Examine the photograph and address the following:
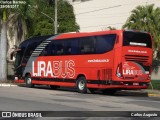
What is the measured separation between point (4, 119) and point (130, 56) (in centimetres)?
1387

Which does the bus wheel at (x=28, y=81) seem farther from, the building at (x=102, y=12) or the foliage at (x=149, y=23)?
the building at (x=102, y=12)

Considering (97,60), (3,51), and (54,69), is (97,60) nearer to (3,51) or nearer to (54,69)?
(54,69)

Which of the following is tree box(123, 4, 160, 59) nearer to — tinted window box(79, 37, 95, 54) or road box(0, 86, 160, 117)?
road box(0, 86, 160, 117)

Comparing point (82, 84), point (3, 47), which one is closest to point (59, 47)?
point (82, 84)

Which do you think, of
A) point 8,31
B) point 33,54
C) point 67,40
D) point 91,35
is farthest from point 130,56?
point 8,31

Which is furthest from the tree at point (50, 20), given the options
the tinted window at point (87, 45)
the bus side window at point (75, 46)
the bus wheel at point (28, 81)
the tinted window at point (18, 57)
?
the tinted window at point (87, 45)

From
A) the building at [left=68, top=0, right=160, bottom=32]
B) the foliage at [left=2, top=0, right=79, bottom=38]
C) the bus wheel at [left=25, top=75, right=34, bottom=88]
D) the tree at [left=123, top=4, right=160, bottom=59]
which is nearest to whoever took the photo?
the bus wheel at [left=25, top=75, right=34, bottom=88]

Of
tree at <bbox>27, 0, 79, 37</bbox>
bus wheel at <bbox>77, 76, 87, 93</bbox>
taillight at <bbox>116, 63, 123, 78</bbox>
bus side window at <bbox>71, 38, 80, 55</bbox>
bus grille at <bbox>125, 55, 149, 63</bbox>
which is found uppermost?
tree at <bbox>27, 0, 79, 37</bbox>

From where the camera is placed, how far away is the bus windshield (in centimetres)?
2438

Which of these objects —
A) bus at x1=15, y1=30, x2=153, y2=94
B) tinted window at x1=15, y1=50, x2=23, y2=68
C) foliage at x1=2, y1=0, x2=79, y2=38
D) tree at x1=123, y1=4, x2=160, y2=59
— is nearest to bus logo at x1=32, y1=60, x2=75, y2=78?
bus at x1=15, y1=30, x2=153, y2=94

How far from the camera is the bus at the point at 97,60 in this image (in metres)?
24.4

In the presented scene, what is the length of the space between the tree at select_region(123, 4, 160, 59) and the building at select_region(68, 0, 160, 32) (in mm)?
6307

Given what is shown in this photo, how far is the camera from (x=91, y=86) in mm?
26078

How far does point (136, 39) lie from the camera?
24891mm
